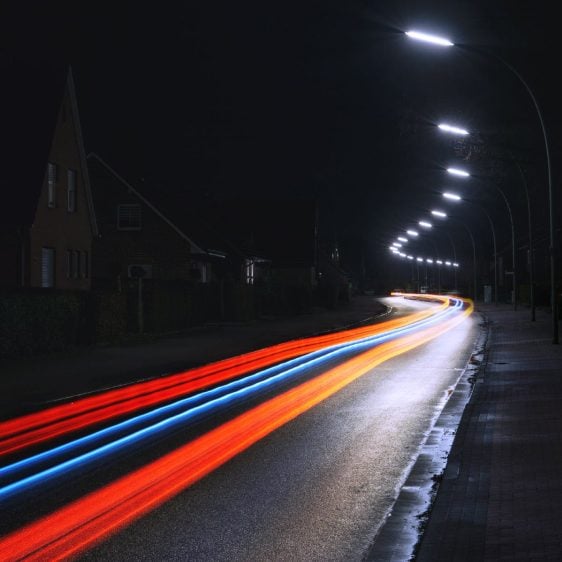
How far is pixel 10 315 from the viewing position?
59.6 feet

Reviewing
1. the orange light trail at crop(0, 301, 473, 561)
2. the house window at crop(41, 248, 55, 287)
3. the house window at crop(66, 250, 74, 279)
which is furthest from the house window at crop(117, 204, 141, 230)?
the orange light trail at crop(0, 301, 473, 561)

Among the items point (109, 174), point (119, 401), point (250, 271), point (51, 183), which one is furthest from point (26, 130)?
point (250, 271)

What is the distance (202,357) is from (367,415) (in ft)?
30.9

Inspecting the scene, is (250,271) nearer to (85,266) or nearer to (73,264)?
(85,266)

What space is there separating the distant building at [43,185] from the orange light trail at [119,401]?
11158mm

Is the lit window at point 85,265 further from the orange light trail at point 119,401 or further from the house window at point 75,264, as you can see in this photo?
the orange light trail at point 119,401

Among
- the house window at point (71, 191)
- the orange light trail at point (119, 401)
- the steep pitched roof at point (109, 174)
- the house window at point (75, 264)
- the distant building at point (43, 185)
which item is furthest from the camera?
the steep pitched roof at point (109, 174)

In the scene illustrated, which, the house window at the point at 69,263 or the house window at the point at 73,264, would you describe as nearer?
the house window at the point at 69,263

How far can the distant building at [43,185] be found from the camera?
96.4 feet

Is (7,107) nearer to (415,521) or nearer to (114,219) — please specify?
(114,219)

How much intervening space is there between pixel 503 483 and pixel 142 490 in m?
2.90

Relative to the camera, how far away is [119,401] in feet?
42.8


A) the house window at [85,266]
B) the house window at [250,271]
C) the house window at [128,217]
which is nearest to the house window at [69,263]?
the house window at [85,266]

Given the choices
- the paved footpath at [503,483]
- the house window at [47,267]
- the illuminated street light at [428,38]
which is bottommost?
the paved footpath at [503,483]
